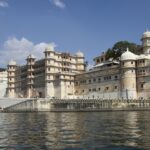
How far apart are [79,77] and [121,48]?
15807 millimetres

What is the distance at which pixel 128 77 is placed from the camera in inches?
3745

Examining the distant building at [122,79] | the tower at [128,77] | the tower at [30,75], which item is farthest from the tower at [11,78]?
the tower at [128,77]

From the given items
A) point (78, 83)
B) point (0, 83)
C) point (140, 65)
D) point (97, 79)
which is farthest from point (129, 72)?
point (0, 83)

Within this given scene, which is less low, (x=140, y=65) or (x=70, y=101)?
(x=140, y=65)

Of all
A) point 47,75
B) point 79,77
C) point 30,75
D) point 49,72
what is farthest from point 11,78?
point 79,77

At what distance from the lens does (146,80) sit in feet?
309

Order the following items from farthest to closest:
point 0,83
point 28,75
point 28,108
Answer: point 0,83, point 28,75, point 28,108

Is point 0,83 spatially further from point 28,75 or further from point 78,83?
point 78,83

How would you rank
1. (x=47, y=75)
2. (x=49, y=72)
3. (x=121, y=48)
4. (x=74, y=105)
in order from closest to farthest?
(x=74, y=105), (x=121, y=48), (x=49, y=72), (x=47, y=75)

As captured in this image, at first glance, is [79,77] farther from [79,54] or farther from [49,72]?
[79,54]

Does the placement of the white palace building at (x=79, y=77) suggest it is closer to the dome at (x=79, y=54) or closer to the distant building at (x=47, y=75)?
the distant building at (x=47, y=75)

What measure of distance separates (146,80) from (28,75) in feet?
146

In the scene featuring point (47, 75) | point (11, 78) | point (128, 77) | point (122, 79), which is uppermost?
point (11, 78)

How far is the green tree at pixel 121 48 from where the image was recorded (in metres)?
111
